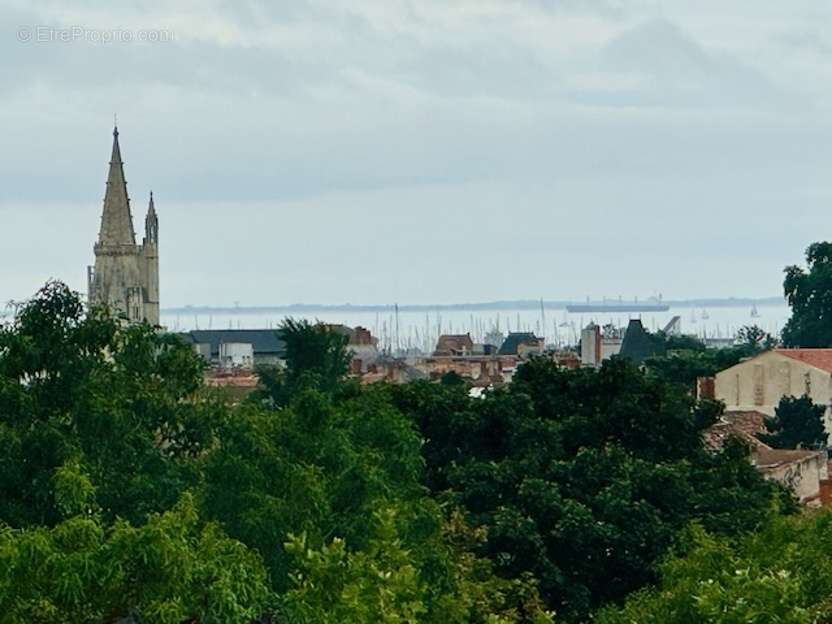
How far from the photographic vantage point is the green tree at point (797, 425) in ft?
215

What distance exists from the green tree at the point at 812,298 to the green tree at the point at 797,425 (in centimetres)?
3200

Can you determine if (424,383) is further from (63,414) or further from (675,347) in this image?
(675,347)

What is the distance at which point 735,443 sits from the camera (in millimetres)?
37812

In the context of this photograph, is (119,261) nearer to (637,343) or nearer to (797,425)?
(637,343)

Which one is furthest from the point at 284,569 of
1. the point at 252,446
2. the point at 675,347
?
the point at 675,347

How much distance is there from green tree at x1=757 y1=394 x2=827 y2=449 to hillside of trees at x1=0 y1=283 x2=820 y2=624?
26.8m

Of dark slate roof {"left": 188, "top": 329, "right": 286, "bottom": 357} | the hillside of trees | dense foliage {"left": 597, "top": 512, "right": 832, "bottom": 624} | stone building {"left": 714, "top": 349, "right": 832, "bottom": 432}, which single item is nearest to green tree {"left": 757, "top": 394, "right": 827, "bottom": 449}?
stone building {"left": 714, "top": 349, "right": 832, "bottom": 432}

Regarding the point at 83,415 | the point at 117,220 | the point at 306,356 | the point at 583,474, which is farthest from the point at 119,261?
the point at 83,415

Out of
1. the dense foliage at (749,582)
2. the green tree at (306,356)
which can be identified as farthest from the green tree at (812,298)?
the dense foliage at (749,582)

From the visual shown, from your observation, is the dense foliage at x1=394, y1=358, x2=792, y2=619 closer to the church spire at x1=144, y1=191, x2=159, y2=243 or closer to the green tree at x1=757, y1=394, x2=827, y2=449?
the green tree at x1=757, y1=394, x2=827, y2=449

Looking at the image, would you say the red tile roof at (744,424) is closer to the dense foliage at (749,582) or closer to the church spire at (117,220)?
the dense foliage at (749,582)

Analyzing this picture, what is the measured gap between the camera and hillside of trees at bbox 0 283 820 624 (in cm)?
2184

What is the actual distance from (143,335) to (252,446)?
136 inches

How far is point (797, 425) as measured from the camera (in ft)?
220
